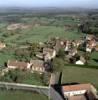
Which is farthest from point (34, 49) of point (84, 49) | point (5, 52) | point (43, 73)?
point (43, 73)

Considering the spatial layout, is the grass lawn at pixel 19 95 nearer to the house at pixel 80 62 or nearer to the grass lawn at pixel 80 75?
the grass lawn at pixel 80 75

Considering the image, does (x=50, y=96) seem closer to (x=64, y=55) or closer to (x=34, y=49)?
(x=64, y=55)

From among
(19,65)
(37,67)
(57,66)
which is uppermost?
(57,66)

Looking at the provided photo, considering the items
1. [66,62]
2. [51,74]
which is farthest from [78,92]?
[66,62]

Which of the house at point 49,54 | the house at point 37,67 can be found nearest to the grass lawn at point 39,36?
the house at point 49,54

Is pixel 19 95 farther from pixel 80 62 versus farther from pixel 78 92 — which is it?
pixel 80 62
